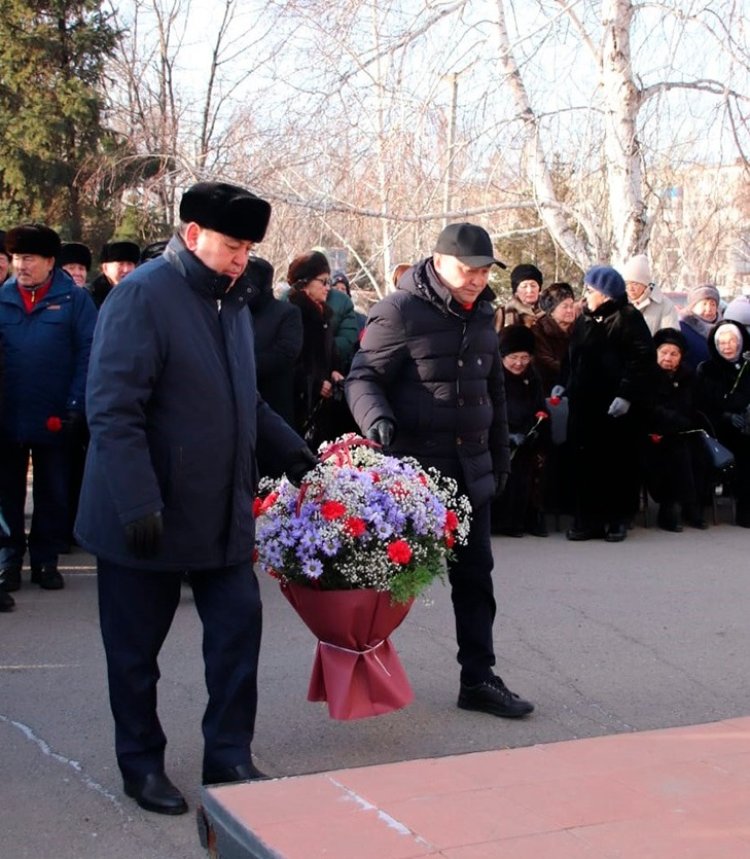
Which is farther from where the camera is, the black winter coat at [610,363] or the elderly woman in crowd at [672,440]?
the elderly woman in crowd at [672,440]

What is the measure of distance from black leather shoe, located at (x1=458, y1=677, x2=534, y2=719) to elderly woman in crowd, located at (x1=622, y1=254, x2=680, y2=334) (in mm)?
5649

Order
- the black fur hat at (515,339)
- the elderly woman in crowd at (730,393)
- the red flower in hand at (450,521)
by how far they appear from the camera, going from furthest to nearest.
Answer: the elderly woman in crowd at (730,393), the black fur hat at (515,339), the red flower in hand at (450,521)

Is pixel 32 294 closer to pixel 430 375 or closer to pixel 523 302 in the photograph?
pixel 430 375

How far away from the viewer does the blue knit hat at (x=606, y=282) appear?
929 centimetres

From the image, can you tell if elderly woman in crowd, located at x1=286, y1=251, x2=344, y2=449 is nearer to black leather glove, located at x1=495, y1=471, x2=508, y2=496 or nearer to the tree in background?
black leather glove, located at x1=495, y1=471, x2=508, y2=496

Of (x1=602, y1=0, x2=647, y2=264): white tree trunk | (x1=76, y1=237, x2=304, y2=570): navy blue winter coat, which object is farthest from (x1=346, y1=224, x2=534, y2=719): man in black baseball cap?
(x1=602, y1=0, x2=647, y2=264): white tree trunk

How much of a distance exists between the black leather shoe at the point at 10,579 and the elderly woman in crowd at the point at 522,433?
3656mm

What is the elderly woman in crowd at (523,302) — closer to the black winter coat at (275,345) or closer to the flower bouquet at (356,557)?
the black winter coat at (275,345)

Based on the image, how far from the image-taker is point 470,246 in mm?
5367

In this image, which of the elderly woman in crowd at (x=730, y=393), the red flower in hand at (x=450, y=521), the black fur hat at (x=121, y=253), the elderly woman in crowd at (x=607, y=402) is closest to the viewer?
the red flower in hand at (x=450, y=521)

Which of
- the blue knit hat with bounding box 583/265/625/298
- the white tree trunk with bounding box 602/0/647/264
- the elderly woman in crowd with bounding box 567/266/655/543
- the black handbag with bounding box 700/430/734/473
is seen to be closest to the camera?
the blue knit hat with bounding box 583/265/625/298

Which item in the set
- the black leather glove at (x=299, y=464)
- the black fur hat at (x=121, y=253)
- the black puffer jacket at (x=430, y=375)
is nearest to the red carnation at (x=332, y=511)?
the black leather glove at (x=299, y=464)

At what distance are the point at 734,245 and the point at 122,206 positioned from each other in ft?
68.2

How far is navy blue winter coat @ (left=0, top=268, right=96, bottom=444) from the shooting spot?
7.51 m
